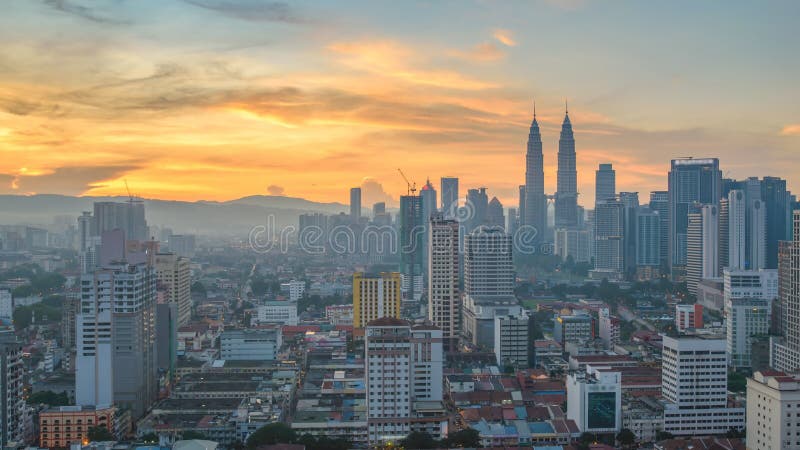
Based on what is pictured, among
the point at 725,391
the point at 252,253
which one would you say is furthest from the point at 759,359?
the point at 252,253

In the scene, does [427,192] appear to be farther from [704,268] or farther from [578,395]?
[578,395]

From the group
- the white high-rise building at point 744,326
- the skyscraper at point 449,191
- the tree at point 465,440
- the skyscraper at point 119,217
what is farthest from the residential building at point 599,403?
the skyscraper at point 449,191

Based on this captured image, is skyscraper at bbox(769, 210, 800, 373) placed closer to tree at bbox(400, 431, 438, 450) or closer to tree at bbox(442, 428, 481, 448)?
tree at bbox(442, 428, 481, 448)

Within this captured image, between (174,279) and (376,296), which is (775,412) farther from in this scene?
(174,279)

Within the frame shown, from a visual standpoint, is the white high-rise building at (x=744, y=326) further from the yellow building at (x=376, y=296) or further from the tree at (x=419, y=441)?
the tree at (x=419, y=441)

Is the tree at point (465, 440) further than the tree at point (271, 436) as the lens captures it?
Yes

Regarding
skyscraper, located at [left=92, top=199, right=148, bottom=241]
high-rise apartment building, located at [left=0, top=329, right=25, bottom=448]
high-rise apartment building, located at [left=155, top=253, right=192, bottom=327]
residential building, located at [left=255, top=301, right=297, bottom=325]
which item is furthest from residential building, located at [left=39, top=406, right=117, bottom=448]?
skyscraper, located at [left=92, top=199, right=148, bottom=241]
